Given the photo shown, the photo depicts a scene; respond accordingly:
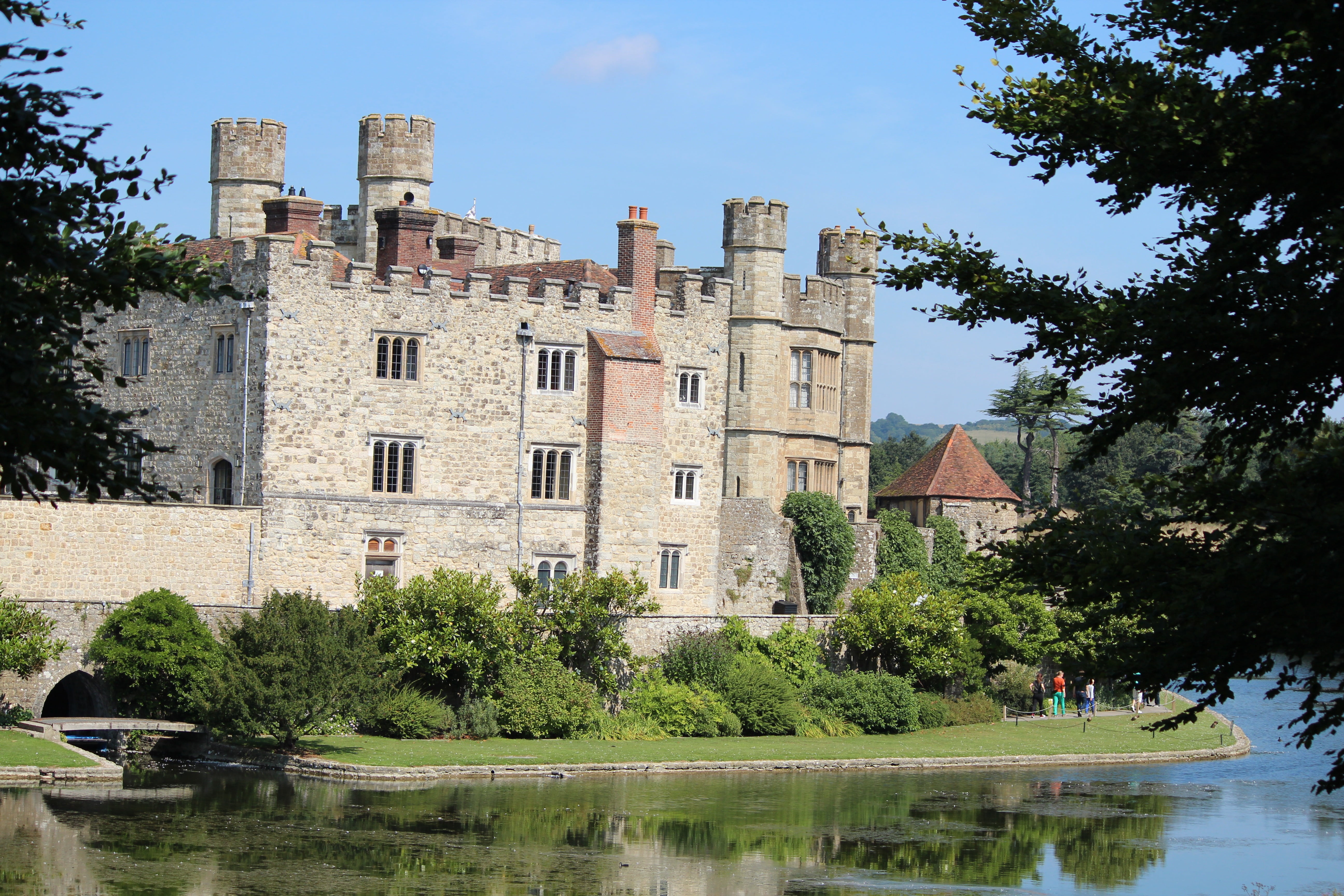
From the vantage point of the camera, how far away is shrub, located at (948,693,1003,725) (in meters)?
44.7

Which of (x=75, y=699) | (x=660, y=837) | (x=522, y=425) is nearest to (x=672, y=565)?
(x=522, y=425)

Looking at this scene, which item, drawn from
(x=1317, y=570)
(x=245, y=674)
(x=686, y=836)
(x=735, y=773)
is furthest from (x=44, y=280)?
(x=735, y=773)

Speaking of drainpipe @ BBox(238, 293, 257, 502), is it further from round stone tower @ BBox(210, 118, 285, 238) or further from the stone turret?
the stone turret

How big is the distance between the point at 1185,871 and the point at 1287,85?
51.0ft

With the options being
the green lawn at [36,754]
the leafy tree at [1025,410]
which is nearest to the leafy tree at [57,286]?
the green lawn at [36,754]

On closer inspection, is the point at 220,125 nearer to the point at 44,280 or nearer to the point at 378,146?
the point at 378,146

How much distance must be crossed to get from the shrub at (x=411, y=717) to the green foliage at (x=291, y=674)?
824mm

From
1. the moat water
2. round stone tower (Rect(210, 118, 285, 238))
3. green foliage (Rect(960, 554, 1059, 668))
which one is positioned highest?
round stone tower (Rect(210, 118, 285, 238))

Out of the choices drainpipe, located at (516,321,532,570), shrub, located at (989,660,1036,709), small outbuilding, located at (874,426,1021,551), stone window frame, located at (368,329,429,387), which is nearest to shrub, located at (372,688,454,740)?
drainpipe, located at (516,321,532,570)

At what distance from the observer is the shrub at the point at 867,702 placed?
138ft

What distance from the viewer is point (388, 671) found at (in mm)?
35250

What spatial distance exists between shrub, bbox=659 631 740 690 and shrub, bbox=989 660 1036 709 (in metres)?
10.9

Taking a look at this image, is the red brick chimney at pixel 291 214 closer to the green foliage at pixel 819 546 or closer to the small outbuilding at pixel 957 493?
the green foliage at pixel 819 546

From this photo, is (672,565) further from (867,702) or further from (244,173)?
(244,173)
